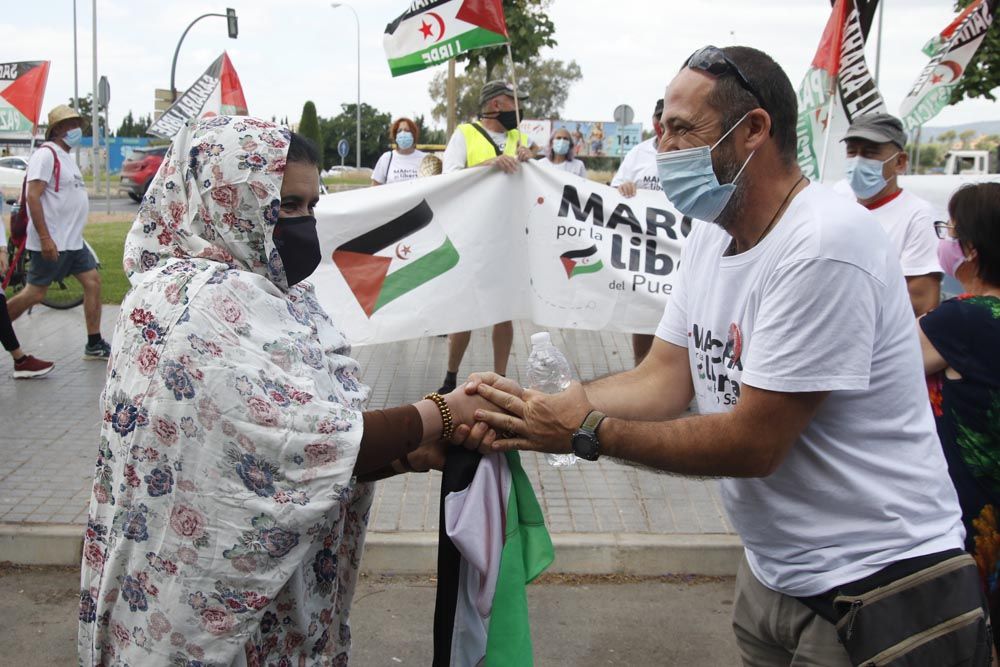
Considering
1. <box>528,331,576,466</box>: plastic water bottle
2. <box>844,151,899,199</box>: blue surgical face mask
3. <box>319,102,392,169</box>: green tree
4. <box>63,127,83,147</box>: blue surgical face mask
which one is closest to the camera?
<box>528,331,576,466</box>: plastic water bottle

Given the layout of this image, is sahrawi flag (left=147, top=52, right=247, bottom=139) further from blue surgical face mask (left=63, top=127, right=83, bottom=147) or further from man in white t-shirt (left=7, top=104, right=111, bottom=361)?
man in white t-shirt (left=7, top=104, right=111, bottom=361)

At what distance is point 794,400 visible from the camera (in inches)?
77.1

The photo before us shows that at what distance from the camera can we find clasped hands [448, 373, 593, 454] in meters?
2.24

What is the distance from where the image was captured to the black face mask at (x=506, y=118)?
296 inches

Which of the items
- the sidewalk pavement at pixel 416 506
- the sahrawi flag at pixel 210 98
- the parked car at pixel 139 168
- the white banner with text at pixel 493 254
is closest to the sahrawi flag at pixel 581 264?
the white banner with text at pixel 493 254

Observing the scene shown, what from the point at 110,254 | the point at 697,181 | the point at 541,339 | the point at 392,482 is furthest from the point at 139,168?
the point at 697,181

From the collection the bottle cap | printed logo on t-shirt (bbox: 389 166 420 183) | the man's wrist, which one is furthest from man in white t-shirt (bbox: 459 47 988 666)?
printed logo on t-shirt (bbox: 389 166 420 183)

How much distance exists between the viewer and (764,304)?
201cm

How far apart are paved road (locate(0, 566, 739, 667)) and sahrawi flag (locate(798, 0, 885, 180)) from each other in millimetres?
3880

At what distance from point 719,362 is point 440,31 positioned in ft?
18.8

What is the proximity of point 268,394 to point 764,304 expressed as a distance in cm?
106

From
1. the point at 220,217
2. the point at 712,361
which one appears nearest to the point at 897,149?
the point at 712,361

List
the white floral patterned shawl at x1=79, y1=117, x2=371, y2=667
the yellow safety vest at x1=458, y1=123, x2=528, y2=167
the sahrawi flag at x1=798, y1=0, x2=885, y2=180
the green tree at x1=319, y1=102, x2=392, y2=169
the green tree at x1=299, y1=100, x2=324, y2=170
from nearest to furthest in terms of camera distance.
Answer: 1. the white floral patterned shawl at x1=79, y1=117, x2=371, y2=667
2. the sahrawi flag at x1=798, y1=0, x2=885, y2=180
3. the yellow safety vest at x1=458, y1=123, x2=528, y2=167
4. the green tree at x1=299, y1=100, x2=324, y2=170
5. the green tree at x1=319, y1=102, x2=392, y2=169

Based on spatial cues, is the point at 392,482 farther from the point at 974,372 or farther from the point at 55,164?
the point at 55,164
